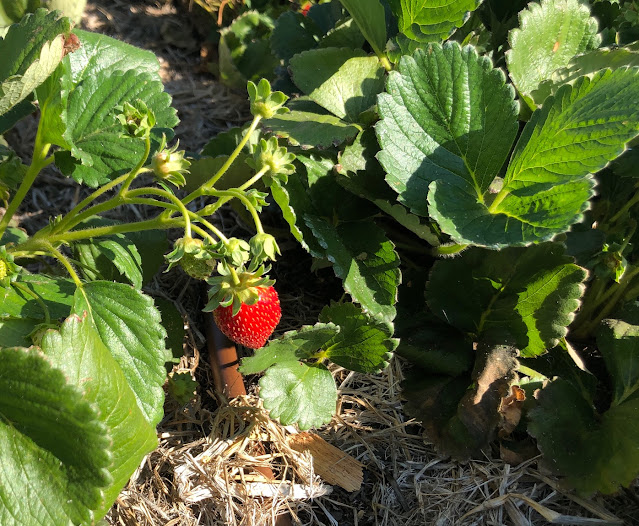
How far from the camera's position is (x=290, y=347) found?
1.32 metres

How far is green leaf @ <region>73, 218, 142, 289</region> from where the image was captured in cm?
129

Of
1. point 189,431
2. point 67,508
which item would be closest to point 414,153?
point 189,431

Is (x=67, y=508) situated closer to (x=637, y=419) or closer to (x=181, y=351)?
(x=181, y=351)

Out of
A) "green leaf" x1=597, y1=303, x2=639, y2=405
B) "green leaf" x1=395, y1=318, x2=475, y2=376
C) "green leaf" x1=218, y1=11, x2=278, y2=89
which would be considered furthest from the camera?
"green leaf" x1=218, y1=11, x2=278, y2=89

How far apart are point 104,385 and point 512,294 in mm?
867

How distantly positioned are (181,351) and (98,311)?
38 centimetres

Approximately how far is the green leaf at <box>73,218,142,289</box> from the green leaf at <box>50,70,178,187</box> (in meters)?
0.13

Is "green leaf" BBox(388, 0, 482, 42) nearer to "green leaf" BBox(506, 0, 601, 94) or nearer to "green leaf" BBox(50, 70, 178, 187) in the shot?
"green leaf" BBox(506, 0, 601, 94)

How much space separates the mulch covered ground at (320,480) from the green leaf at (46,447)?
0.36 m

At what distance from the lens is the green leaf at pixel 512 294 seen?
136cm

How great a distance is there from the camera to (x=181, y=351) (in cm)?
152

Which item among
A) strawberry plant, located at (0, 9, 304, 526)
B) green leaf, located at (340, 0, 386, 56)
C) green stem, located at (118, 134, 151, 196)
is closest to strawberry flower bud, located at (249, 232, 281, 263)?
strawberry plant, located at (0, 9, 304, 526)

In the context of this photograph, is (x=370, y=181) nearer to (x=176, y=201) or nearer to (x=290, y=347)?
(x=290, y=347)

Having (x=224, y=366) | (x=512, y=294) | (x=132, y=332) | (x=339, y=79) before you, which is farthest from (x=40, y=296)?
(x=512, y=294)
